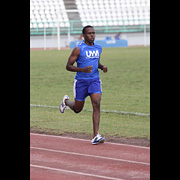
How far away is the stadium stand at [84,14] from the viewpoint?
45156 millimetres

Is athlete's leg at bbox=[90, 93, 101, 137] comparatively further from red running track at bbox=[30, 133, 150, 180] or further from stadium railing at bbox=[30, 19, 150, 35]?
stadium railing at bbox=[30, 19, 150, 35]

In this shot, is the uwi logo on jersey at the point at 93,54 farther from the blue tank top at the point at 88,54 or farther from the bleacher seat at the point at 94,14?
the bleacher seat at the point at 94,14

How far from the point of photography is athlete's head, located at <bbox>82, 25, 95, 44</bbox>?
18.0 ft

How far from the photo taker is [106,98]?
13.7 meters

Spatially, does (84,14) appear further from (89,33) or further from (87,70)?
(87,70)

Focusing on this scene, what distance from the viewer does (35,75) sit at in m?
20.2

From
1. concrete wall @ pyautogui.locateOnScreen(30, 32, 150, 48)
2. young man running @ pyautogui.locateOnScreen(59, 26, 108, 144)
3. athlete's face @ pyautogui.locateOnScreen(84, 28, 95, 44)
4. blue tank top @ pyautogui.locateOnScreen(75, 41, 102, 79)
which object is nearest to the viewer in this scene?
athlete's face @ pyautogui.locateOnScreen(84, 28, 95, 44)

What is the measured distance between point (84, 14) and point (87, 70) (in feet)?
140

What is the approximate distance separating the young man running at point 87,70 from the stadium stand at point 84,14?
3779 cm

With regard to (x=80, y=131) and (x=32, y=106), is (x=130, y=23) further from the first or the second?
(x=80, y=131)

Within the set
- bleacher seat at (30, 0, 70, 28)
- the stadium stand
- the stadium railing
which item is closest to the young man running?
the stadium railing
